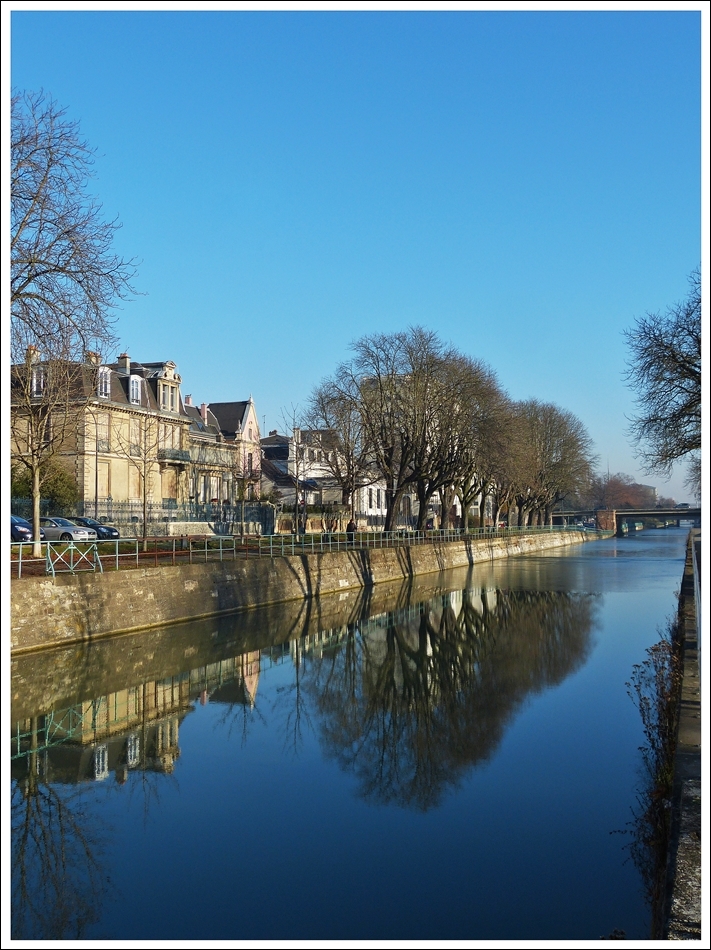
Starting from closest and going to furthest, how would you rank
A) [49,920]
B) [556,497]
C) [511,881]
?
[49,920] < [511,881] < [556,497]

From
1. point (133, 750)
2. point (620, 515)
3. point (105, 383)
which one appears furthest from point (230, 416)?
point (620, 515)

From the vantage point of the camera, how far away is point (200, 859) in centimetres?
914

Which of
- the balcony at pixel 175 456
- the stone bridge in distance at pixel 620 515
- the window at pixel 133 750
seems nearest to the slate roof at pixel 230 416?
the balcony at pixel 175 456

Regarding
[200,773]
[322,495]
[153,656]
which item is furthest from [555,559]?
[200,773]

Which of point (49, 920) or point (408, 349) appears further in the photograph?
point (408, 349)

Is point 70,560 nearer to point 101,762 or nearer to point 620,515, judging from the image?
point 101,762

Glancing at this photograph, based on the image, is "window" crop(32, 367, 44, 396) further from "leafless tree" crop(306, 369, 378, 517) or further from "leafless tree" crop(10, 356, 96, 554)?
"leafless tree" crop(306, 369, 378, 517)

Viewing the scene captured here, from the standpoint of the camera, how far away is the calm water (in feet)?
26.2

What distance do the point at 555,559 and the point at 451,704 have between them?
50.0 metres

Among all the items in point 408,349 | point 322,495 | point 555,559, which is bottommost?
point 555,559

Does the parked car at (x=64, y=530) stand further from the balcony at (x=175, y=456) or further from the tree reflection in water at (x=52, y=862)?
the tree reflection in water at (x=52, y=862)

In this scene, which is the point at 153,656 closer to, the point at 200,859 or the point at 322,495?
the point at 200,859

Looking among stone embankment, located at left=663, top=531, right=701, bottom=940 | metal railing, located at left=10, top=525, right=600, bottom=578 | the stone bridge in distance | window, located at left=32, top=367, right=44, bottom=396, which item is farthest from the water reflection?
the stone bridge in distance

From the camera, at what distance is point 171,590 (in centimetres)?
2477
